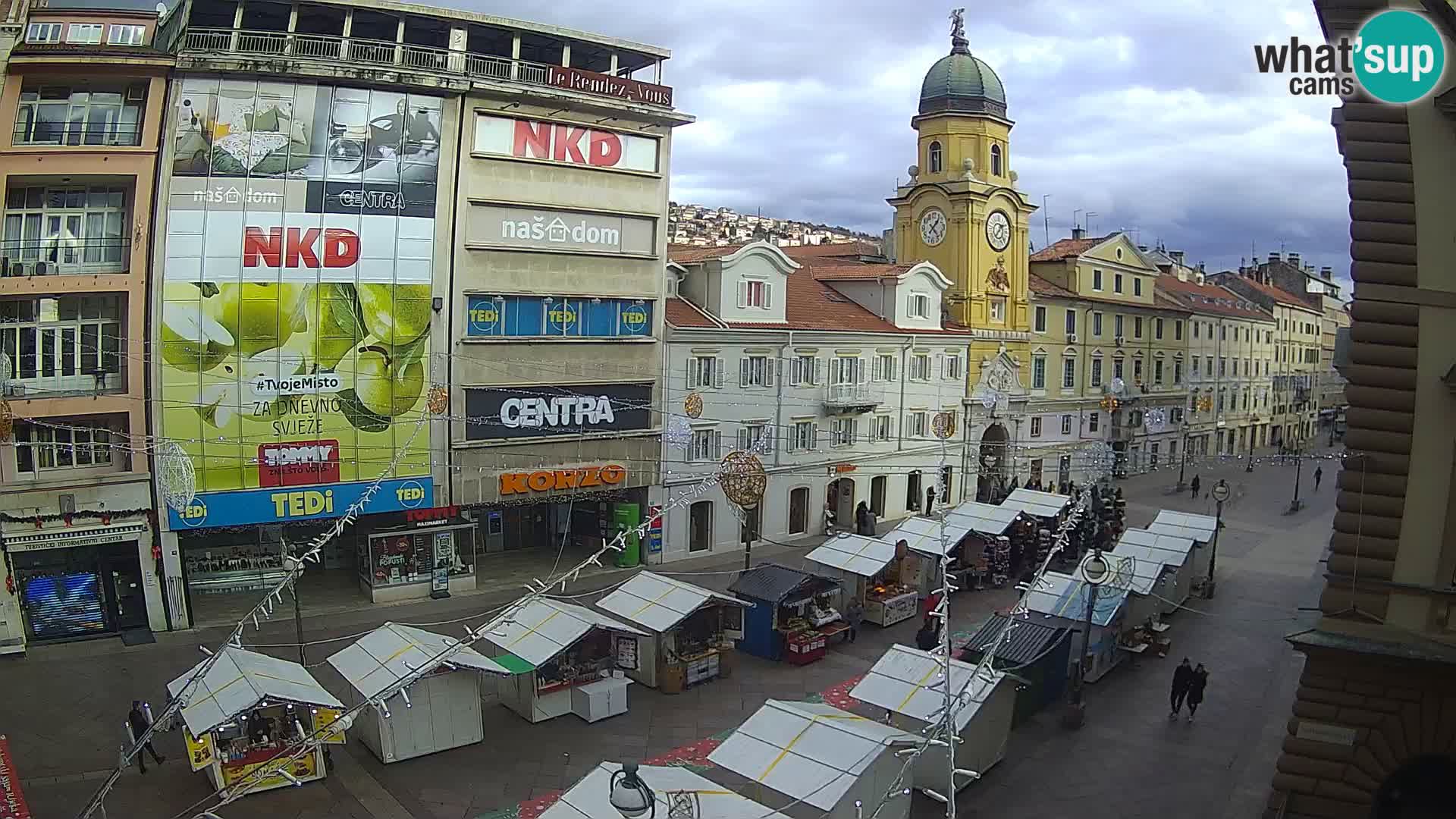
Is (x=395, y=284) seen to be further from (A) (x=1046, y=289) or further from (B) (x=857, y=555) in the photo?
(A) (x=1046, y=289)

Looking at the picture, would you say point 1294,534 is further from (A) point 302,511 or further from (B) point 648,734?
(A) point 302,511

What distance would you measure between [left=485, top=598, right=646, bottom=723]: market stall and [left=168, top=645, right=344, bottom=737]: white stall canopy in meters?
4.13

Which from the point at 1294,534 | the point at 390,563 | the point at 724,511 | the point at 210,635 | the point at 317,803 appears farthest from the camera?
the point at 1294,534

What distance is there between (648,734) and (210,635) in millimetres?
13431

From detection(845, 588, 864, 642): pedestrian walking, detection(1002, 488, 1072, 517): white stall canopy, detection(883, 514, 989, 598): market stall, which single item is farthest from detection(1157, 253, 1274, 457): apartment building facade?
detection(845, 588, 864, 642): pedestrian walking

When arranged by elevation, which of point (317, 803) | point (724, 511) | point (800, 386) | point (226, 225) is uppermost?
point (226, 225)

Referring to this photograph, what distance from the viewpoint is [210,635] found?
27.0m

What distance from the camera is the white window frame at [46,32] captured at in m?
26.8

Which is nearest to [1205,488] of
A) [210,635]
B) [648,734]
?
[648,734]

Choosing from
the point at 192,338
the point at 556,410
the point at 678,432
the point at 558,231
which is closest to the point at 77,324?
the point at 192,338

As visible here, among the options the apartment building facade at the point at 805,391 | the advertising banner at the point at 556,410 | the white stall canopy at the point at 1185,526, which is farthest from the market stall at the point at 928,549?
the advertising banner at the point at 556,410

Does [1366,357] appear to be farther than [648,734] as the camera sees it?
No

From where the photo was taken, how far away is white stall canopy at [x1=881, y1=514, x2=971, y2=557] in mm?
30656

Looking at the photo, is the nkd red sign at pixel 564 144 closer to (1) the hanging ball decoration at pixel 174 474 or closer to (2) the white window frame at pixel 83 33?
(2) the white window frame at pixel 83 33
